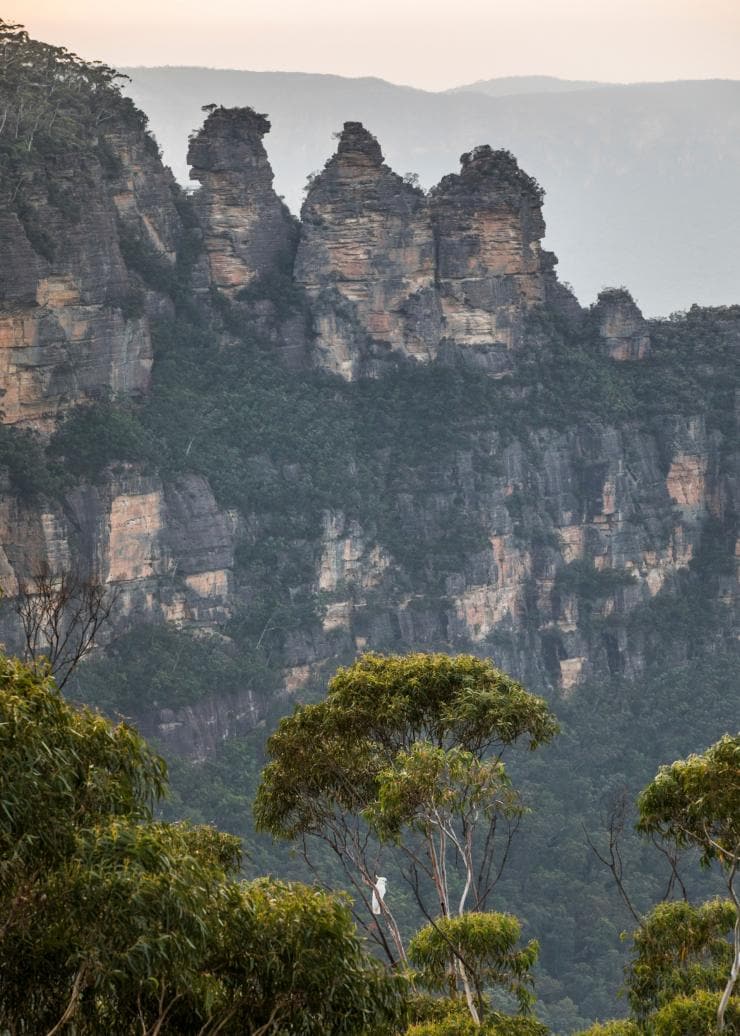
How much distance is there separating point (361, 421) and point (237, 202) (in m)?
8.20

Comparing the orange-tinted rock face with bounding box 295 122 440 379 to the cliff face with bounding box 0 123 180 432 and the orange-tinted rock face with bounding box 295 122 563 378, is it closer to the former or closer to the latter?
the orange-tinted rock face with bounding box 295 122 563 378

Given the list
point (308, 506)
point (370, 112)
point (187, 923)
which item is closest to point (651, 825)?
point (187, 923)

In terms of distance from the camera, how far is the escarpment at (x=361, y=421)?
4616 cm

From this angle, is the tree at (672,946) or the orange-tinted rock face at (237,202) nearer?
the tree at (672,946)

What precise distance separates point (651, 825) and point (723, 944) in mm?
1538

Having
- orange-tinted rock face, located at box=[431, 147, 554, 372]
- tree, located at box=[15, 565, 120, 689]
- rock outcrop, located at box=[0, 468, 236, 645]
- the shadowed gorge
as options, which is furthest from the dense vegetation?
orange-tinted rock face, located at box=[431, 147, 554, 372]

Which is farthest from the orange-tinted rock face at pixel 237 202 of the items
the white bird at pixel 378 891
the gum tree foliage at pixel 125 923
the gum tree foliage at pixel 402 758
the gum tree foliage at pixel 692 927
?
the gum tree foliage at pixel 125 923

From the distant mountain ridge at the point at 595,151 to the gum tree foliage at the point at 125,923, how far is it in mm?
142241

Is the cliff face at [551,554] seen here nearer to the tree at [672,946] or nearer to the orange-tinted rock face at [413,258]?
the orange-tinted rock face at [413,258]

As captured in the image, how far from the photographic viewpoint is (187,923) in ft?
33.1

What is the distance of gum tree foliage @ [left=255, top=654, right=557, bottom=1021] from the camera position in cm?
1586

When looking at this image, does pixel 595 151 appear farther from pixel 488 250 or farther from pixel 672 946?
pixel 672 946

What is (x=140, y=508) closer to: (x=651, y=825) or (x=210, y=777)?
(x=210, y=777)

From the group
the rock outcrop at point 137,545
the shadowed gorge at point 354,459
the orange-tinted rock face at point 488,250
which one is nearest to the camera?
the rock outcrop at point 137,545
